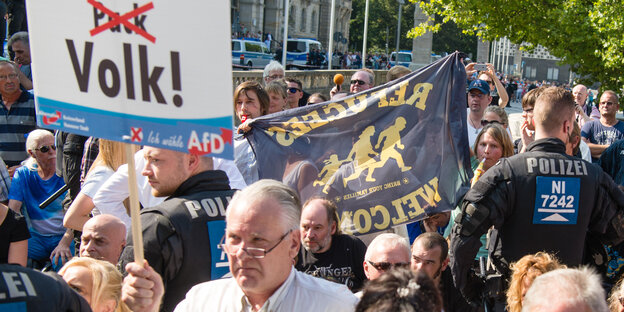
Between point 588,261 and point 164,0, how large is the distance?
11.8ft

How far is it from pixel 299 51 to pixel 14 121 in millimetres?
42587

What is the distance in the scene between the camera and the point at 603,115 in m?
8.98

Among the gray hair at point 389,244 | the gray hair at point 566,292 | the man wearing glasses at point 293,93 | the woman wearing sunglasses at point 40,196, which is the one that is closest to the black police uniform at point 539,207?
the gray hair at point 389,244

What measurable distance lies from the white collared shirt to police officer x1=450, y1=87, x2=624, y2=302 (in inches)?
74.5

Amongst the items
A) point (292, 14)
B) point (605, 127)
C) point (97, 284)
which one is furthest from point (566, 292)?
point (292, 14)

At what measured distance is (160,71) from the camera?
8.99 feet

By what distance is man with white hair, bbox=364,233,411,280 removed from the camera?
13.9 feet

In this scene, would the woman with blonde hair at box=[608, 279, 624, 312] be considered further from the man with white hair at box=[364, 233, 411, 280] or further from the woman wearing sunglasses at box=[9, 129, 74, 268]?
the woman wearing sunglasses at box=[9, 129, 74, 268]

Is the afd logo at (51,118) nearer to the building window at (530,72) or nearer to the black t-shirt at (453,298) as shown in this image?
the black t-shirt at (453,298)

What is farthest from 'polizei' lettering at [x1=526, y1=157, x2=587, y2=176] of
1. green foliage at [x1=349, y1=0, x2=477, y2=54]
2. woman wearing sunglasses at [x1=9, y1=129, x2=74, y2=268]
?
green foliage at [x1=349, y1=0, x2=477, y2=54]

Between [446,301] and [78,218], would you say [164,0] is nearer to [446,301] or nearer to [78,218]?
[78,218]

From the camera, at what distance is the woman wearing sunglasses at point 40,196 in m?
6.15

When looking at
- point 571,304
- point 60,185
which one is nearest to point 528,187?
point 571,304

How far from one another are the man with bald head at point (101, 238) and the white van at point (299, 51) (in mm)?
44320
